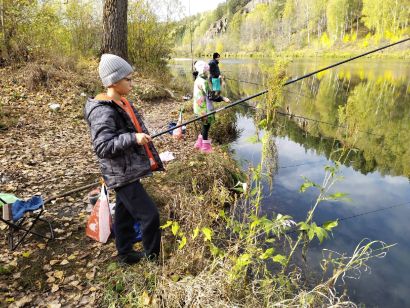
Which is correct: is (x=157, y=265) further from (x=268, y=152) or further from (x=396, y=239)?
(x=396, y=239)

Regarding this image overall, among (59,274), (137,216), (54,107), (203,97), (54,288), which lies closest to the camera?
(137,216)

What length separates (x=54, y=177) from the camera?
205 inches

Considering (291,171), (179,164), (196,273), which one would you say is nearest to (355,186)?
(291,171)

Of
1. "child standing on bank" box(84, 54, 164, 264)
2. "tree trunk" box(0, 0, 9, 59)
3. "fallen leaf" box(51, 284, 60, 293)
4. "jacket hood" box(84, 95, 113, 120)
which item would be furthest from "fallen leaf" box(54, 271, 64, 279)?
"tree trunk" box(0, 0, 9, 59)

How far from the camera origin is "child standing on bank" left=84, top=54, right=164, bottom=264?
98.0 inches

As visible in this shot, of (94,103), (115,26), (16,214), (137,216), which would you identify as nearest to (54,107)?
(115,26)

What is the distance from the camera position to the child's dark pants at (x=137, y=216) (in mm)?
2699

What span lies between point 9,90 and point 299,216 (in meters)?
8.36

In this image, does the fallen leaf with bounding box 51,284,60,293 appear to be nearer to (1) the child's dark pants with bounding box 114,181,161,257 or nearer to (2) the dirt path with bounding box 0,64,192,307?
(2) the dirt path with bounding box 0,64,192,307

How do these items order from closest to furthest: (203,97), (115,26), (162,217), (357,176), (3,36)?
(162,217)
(203,97)
(357,176)
(3,36)
(115,26)

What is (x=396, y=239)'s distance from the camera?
456 cm

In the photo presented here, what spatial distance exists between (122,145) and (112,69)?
63 centimetres

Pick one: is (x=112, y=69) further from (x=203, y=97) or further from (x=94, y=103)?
(x=203, y=97)

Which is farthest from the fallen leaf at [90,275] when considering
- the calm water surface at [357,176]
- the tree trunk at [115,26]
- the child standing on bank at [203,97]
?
the tree trunk at [115,26]
